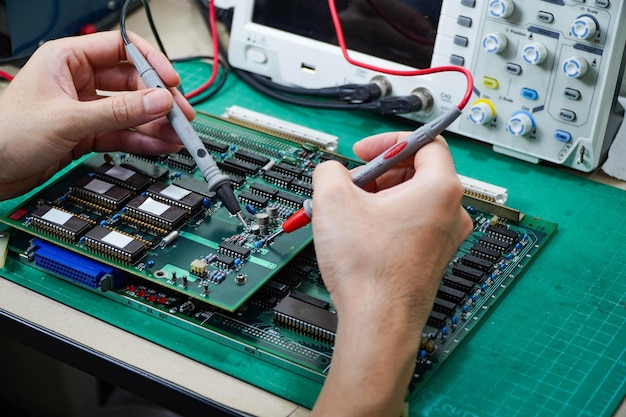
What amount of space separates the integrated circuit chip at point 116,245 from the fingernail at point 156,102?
9.1 inches

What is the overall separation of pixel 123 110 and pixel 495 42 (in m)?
0.82

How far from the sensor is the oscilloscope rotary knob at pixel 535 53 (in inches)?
76.6

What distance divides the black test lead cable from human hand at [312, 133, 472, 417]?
13.6 inches

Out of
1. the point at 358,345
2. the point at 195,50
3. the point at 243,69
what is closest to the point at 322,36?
the point at 243,69

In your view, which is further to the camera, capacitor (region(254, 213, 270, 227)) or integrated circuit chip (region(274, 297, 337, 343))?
capacitor (region(254, 213, 270, 227))

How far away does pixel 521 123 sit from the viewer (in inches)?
79.8

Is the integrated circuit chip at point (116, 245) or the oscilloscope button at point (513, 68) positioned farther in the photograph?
the oscilloscope button at point (513, 68)

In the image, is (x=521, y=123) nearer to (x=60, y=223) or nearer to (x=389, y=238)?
(x=389, y=238)

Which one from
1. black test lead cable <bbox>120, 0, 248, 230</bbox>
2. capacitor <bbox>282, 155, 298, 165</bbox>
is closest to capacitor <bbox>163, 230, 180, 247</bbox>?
black test lead cable <bbox>120, 0, 248, 230</bbox>

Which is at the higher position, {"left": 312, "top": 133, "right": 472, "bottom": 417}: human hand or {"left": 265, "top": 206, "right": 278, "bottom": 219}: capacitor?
{"left": 312, "top": 133, "right": 472, "bottom": 417}: human hand

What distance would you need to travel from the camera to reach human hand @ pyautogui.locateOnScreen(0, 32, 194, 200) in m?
1.68

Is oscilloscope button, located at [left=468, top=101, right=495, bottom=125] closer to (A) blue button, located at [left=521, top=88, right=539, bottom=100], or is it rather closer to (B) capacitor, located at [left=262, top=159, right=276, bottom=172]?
(A) blue button, located at [left=521, top=88, right=539, bottom=100]

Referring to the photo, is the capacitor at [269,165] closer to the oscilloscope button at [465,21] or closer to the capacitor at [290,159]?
the capacitor at [290,159]

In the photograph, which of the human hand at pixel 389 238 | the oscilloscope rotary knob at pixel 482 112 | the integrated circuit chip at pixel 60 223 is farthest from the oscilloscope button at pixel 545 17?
the integrated circuit chip at pixel 60 223
